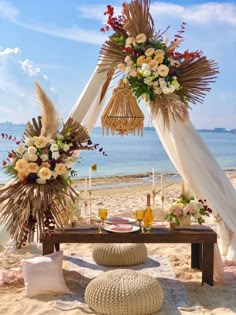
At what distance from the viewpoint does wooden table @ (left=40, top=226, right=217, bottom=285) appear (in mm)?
4594

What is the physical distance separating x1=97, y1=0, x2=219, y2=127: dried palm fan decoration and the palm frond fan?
0.34 feet

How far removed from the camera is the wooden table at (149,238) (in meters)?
4.59

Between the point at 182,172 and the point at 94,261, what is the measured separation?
1378mm

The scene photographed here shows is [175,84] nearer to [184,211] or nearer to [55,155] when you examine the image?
[184,211]

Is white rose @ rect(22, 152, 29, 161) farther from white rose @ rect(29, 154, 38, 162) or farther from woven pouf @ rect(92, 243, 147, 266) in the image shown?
woven pouf @ rect(92, 243, 147, 266)

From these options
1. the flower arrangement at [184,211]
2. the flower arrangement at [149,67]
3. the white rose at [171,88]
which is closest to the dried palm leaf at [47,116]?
the flower arrangement at [149,67]

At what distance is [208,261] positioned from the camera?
470 centimetres

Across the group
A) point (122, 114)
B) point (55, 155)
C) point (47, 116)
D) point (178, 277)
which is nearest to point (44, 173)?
point (55, 155)

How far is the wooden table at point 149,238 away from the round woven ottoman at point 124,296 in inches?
21.6

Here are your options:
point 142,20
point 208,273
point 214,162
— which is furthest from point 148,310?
point 142,20

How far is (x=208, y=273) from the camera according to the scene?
4723 mm

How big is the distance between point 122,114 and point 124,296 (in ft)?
6.12

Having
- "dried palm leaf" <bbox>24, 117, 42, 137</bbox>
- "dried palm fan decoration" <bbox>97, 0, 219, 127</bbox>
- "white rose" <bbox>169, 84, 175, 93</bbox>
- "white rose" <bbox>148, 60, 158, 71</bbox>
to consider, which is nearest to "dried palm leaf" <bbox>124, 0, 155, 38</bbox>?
"dried palm fan decoration" <bbox>97, 0, 219, 127</bbox>

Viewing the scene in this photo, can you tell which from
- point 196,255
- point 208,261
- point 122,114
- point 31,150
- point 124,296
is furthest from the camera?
point 196,255
